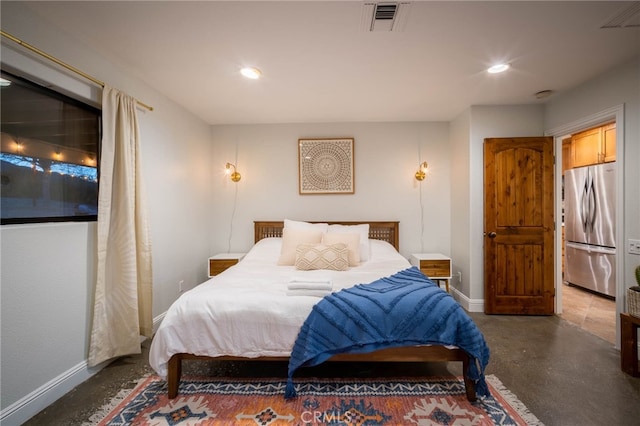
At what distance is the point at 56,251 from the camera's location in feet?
5.88

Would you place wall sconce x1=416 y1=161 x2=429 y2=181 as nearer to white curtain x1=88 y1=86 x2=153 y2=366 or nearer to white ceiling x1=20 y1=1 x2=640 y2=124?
white ceiling x1=20 y1=1 x2=640 y2=124

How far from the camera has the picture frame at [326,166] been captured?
387cm

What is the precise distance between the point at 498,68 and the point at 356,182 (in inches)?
80.5

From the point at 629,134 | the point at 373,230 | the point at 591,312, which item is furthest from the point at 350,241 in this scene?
the point at 591,312

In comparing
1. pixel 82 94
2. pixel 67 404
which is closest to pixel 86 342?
pixel 67 404

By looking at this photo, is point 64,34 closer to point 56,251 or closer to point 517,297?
point 56,251

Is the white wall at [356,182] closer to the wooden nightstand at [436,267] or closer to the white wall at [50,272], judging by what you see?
the wooden nightstand at [436,267]

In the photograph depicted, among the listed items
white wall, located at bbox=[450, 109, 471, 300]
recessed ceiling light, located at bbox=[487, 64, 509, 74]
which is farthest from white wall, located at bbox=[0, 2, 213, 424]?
white wall, located at bbox=[450, 109, 471, 300]

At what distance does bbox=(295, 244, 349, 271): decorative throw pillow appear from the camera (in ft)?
8.84

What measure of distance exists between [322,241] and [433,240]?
1.75 meters

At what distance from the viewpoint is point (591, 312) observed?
321cm

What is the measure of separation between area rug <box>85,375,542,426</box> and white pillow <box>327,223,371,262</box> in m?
1.41

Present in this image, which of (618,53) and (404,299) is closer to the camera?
(404,299)

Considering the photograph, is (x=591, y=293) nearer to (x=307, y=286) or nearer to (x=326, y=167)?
(x=326, y=167)
